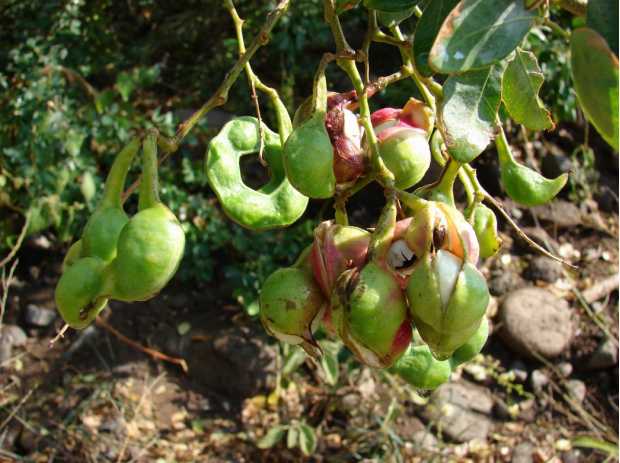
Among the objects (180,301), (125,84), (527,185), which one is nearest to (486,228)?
(527,185)

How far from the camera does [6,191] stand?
2.27 meters

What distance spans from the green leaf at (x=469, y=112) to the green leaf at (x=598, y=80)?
12cm

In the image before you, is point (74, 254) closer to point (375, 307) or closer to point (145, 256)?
point (145, 256)

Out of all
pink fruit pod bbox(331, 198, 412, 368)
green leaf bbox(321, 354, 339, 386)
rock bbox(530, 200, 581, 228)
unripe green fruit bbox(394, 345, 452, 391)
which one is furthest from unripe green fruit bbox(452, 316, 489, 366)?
rock bbox(530, 200, 581, 228)

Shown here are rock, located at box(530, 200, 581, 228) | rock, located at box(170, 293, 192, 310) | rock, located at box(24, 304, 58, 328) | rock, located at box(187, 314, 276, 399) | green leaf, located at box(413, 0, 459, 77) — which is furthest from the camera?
rock, located at box(530, 200, 581, 228)

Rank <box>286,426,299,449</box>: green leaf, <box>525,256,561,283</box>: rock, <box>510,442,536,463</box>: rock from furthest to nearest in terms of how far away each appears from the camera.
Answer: <box>525,256,561,283</box>: rock
<box>510,442,536,463</box>: rock
<box>286,426,299,449</box>: green leaf

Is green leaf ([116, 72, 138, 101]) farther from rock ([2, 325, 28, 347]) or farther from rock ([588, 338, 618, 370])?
rock ([588, 338, 618, 370])

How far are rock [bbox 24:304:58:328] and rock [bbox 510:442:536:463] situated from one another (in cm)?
197

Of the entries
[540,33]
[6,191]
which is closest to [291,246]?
[6,191]

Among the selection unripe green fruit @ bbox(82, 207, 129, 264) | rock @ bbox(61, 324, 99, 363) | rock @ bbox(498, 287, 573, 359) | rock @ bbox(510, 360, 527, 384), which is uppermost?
unripe green fruit @ bbox(82, 207, 129, 264)

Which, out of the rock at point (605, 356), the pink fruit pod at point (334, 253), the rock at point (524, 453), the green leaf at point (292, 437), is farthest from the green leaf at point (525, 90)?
the rock at point (605, 356)

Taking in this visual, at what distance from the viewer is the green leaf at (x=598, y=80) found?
17.9 inches

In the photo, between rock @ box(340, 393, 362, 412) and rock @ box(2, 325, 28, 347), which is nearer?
rock @ box(340, 393, 362, 412)

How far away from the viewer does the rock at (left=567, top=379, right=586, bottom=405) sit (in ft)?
7.54
